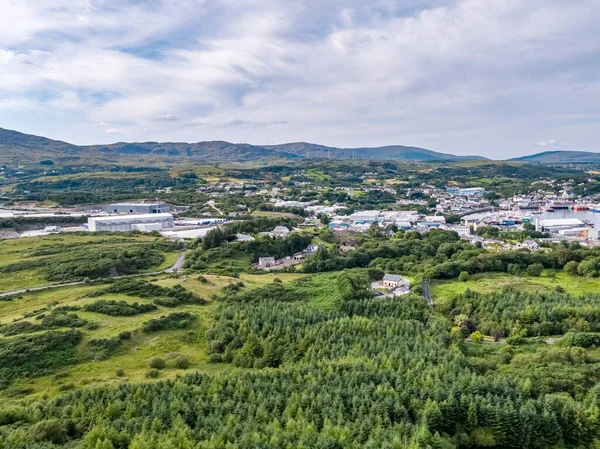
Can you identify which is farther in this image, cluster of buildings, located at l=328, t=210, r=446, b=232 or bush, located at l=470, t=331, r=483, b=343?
cluster of buildings, located at l=328, t=210, r=446, b=232

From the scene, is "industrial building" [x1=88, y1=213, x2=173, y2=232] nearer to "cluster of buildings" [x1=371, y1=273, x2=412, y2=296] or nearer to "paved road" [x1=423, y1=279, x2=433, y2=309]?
"cluster of buildings" [x1=371, y1=273, x2=412, y2=296]

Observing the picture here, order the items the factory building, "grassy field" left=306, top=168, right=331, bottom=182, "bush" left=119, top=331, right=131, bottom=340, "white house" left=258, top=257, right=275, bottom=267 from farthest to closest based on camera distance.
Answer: "grassy field" left=306, top=168, right=331, bottom=182 < the factory building < "white house" left=258, top=257, right=275, bottom=267 < "bush" left=119, top=331, right=131, bottom=340

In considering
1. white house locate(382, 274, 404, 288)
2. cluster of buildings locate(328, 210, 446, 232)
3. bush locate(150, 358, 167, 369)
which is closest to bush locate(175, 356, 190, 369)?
bush locate(150, 358, 167, 369)

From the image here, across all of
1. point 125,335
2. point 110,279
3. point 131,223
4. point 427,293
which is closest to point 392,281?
point 427,293

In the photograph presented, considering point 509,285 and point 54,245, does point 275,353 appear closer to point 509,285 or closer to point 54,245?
point 509,285

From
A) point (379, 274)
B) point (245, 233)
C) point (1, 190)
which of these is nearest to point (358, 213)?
point (245, 233)

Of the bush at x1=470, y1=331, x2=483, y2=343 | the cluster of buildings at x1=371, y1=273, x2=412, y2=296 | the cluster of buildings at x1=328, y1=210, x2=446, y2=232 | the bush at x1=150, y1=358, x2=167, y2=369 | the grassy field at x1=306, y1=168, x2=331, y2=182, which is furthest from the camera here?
the grassy field at x1=306, y1=168, x2=331, y2=182

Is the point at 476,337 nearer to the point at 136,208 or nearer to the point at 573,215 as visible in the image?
the point at 136,208
